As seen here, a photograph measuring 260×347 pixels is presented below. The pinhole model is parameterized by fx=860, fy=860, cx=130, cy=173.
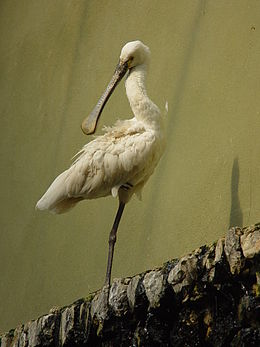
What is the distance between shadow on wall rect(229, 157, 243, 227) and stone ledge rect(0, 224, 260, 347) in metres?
0.87

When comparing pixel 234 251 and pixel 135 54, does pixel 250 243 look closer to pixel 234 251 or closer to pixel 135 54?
pixel 234 251

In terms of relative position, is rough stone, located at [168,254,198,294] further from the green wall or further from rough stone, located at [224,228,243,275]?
the green wall

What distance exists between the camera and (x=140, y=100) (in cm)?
436

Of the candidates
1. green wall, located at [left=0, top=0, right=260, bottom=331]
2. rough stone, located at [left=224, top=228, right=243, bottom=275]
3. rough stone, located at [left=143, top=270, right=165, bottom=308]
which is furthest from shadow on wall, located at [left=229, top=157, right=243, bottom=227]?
rough stone, located at [left=224, top=228, right=243, bottom=275]

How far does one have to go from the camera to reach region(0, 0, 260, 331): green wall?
440cm

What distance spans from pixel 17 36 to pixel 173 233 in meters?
3.23

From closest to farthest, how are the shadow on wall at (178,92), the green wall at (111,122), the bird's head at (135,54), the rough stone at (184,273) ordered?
the rough stone at (184,273) → the green wall at (111,122) → the bird's head at (135,54) → the shadow on wall at (178,92)

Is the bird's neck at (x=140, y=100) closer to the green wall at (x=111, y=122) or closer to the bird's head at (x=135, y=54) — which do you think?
the bird's head at (x=135, y=54)

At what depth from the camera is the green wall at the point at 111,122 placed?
14.4 feet

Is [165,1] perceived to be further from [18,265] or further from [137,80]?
[18,265]

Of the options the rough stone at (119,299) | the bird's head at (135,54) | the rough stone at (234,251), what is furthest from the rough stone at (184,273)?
the bird's head at (135,54)

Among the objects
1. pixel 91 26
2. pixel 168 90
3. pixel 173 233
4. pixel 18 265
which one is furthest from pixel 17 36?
pixel 173 233

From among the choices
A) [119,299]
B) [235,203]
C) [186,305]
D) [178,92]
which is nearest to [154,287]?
[186,305]

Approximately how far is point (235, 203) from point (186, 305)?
1206 mm
